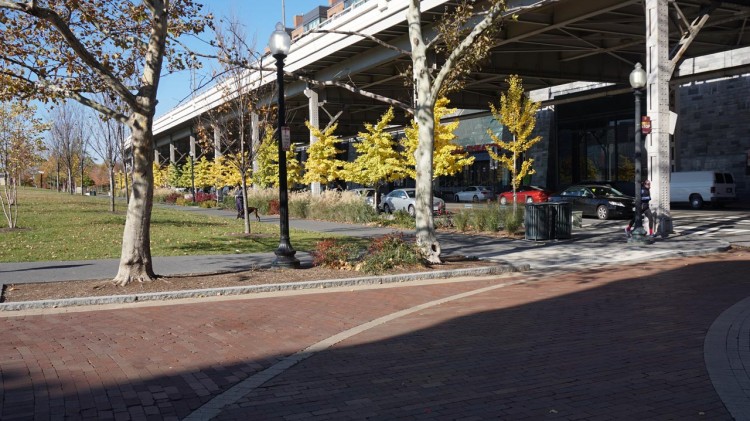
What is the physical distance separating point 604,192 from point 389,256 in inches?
730

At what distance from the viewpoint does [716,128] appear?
3794cm

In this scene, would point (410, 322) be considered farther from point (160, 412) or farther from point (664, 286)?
point (664, 286)

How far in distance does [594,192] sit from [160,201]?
4231cm

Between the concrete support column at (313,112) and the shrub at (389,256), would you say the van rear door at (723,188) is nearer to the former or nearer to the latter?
the concrete support column at (313,112)

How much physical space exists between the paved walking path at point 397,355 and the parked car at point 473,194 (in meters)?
40.3

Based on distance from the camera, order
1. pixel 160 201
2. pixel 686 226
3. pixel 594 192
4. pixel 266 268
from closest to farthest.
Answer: pixel 266 268
pixel 686 226
pixel 594 192
pixel 160 201

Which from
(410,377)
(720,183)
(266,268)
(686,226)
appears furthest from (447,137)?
(410,377)

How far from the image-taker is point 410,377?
5.58 meters

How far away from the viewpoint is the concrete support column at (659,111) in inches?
729

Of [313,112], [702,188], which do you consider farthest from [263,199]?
[702,188]

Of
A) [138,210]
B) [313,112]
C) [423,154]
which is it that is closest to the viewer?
[138,210]

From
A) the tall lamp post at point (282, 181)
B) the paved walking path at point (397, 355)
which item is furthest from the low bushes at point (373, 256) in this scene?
the paved walking path at point (397, 355)

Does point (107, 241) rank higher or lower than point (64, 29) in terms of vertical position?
lower

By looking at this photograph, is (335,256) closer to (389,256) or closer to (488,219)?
(389,256)
